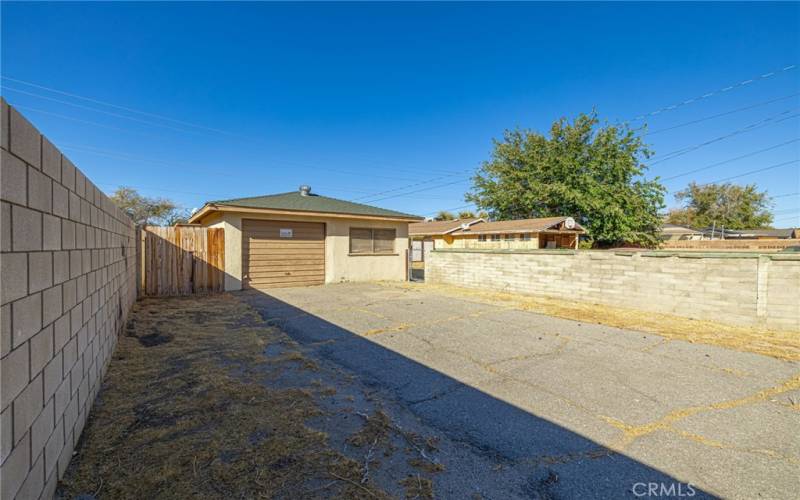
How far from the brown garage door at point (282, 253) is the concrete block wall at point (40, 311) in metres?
7.83

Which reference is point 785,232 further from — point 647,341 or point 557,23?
point 647,341

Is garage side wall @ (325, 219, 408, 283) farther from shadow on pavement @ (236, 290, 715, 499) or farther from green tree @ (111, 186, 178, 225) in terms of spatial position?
green tree @ (111, 186, 178, 225)

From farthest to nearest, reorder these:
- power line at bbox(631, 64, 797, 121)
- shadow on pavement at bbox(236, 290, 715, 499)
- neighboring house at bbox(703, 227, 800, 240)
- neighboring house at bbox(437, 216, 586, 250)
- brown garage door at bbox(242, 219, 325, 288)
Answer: neighboring house at bbox(703, 227, 800, 240)
neighboring house at bbox(437, 216, 586, 250)
power line at bbox(631, 64, 797, 121)
brown garage door at bbox(242, 219, 325, 288)
shadow on pavement at bbox(236, 290, 715, 499)

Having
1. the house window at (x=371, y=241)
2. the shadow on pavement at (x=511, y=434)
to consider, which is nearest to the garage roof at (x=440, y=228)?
the house window at (x=371, y=241)

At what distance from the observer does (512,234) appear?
18.9 meters

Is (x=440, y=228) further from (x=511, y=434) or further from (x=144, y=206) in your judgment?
(x=144, y=206)

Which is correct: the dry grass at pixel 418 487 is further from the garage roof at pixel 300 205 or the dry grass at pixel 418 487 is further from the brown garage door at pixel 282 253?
the brown garage door at pixel 282 253

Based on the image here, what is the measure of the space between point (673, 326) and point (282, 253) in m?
10.1

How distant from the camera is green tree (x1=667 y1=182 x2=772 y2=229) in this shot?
40.3 meters

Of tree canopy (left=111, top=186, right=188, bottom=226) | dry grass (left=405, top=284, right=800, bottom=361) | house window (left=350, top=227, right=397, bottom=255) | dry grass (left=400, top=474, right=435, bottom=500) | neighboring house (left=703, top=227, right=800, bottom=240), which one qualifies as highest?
tree canopy (left=111, top=186, right=188, bottom=226)

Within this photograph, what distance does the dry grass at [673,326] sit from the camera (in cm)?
497

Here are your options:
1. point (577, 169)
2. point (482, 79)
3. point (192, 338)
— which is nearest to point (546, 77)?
point (482, 79)

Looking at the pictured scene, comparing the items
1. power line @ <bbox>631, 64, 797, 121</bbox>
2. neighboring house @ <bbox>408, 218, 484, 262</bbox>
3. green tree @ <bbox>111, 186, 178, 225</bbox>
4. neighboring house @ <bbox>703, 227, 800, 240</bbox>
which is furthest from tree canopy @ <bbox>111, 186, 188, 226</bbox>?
neighboring house @ <bbox>703, 227, 800, 240</bbox>

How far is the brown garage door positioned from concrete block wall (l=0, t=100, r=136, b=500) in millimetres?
7830
